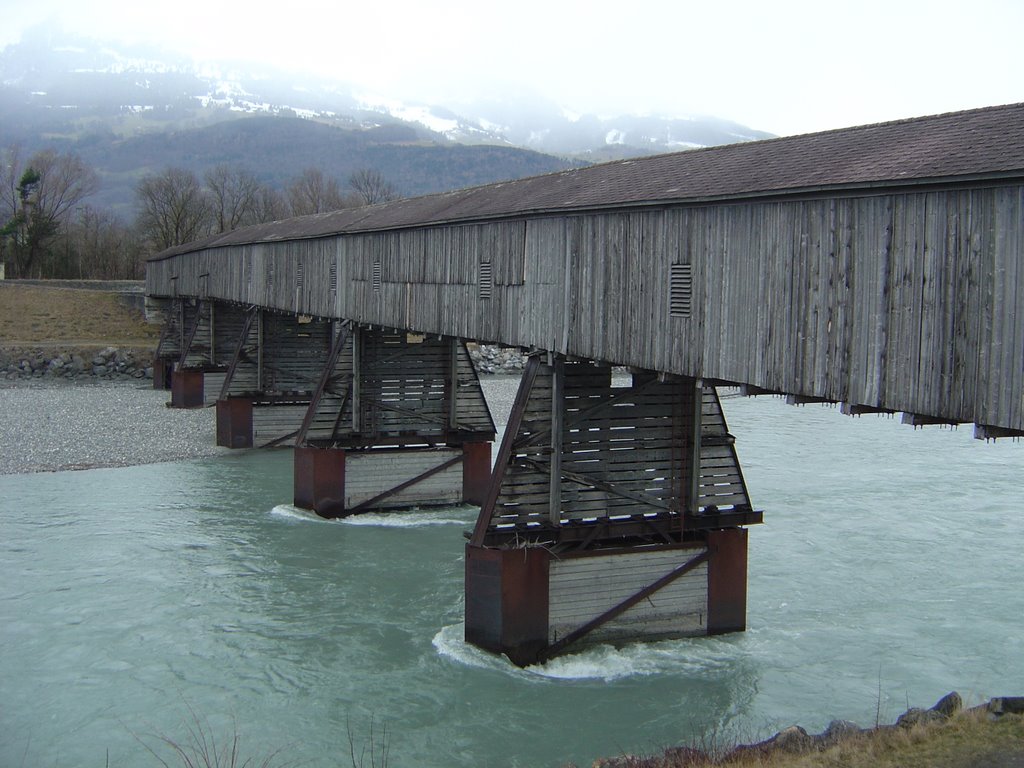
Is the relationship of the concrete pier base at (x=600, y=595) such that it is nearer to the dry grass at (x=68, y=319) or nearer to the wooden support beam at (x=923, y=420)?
the wooden support beam at (x=923, y=420)

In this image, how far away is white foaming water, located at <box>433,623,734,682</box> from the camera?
13.2 metres

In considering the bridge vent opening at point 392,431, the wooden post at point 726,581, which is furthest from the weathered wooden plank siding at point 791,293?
the bridge vent opening at point 392,431

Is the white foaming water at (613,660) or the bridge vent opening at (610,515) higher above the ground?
the bridge vent opening at (610,515)

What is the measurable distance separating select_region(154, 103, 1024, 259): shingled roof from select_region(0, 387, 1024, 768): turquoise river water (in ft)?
18.8

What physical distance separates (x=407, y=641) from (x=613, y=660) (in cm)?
275

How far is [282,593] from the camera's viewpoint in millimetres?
16375

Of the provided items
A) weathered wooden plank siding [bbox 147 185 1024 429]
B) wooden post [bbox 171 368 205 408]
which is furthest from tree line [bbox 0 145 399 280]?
weathered wooden plank siding [bbox 147 185 1024 429]

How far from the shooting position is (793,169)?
10953 millimetres

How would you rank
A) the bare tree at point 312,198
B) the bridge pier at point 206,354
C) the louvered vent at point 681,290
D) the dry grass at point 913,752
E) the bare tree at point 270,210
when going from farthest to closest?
the bare tree at point 312,198
the bare tree at point 270,210
the bridge pier at point 206,354
the louvered vent at point 681,290
the dry grass at point 913,752

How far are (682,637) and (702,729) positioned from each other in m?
2.86

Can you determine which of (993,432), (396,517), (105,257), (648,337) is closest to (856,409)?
(993,432)

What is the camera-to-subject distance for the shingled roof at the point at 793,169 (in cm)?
891

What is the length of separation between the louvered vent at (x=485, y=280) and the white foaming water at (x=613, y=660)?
5289 mm

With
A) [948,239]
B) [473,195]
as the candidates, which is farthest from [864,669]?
[473,195]
